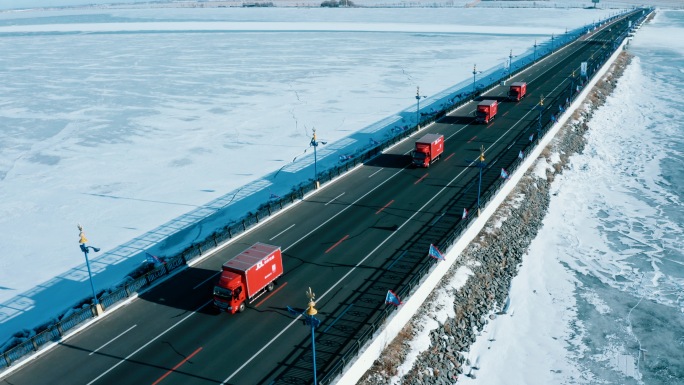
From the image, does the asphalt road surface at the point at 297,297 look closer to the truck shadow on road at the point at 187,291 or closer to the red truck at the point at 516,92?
the truck shadow on road at the point at 187,291

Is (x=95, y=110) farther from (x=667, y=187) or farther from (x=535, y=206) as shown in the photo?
(x=667, y=187)

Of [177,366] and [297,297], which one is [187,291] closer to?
[177,366]

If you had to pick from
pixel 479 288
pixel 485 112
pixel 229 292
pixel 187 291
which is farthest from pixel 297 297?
pixel 485 112

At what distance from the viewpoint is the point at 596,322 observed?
32719 mm

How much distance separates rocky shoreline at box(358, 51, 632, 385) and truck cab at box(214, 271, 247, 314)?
8539 mm

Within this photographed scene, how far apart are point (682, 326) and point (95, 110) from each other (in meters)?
81.9

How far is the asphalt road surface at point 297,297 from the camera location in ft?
80.7

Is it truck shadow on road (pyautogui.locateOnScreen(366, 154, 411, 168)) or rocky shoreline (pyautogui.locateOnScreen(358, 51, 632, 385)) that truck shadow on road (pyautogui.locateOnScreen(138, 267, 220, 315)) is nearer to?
rocky shoreline (pyautogui.locateOnScreen(358, 51, 632, 385))

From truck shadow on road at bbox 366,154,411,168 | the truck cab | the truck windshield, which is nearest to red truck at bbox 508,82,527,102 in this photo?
truck shadow on road at bbox 366,154,411,168

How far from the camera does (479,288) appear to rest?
3441 cm

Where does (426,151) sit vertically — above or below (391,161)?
above

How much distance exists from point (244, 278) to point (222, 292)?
1454mm

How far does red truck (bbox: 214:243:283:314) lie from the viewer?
27828mm

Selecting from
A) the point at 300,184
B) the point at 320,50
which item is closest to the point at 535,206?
the point at 300,184
